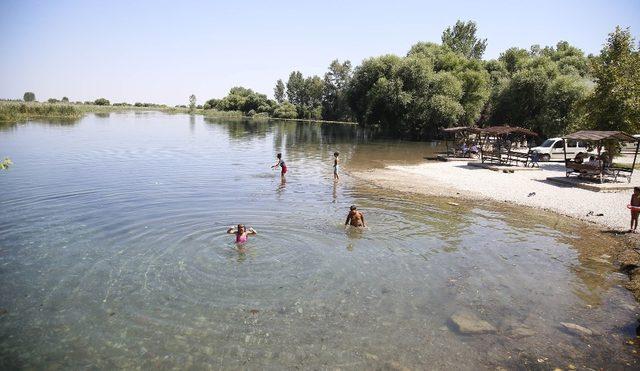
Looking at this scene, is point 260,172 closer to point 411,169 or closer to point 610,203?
point 411,169

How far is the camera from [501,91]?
53312 mm

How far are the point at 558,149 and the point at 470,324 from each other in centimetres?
3315

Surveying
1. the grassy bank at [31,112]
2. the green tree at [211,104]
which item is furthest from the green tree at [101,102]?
the grassy bank at [31,112]

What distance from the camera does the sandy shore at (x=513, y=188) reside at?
59.4 feet

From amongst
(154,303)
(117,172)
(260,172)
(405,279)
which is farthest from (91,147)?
(405,279)

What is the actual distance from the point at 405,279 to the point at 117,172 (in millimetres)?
22067

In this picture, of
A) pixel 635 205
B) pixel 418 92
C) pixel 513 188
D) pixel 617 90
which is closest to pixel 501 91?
pixel 418 92

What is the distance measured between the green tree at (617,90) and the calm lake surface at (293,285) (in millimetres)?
15552

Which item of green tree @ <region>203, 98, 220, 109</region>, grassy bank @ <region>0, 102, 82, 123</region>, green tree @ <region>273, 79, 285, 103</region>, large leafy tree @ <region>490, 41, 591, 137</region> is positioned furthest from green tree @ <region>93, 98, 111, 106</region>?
large leafy tree @ <region>490, 41, 591, 137</region>

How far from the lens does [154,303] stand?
30.6 ft

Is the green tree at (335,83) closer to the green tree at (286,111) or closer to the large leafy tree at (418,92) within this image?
the green tree at (286,111)

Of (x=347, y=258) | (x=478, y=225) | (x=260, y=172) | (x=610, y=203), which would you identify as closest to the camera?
(x=347, y=258)

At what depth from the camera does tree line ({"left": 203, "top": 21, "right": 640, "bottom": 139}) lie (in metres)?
28.3

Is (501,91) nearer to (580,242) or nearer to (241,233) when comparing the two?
(580,242)
